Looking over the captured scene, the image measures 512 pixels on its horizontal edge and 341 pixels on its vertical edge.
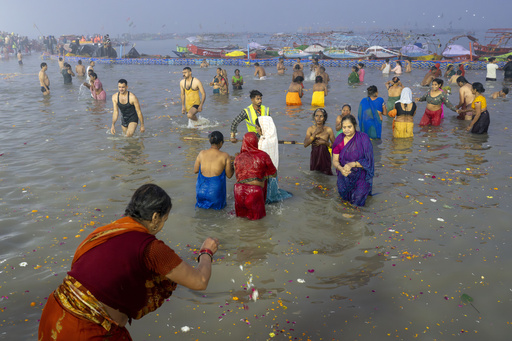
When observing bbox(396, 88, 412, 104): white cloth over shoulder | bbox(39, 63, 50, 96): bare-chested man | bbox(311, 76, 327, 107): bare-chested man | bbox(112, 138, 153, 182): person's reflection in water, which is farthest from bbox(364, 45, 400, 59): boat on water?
bbox(112, 138, 153, 182): person's reflection in water

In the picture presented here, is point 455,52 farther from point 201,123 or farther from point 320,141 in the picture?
point 320,141

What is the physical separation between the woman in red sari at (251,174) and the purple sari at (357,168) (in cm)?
121

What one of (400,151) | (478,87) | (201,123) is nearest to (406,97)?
(400,151)

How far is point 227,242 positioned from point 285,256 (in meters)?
0.83

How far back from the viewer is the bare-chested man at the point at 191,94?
10703mm

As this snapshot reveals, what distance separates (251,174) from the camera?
5.72m

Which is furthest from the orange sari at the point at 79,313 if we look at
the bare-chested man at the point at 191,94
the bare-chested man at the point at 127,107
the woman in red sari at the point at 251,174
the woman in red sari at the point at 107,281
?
the bare-chested man at the point at 191,94

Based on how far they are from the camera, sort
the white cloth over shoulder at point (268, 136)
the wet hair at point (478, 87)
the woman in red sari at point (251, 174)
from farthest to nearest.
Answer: the wet hair at point (478, 87) < the white cloth over shoulder at point (268, 136) < the woman in red sari at point (251, 174)

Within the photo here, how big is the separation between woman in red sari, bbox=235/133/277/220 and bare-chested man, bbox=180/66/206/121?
5.29 metres

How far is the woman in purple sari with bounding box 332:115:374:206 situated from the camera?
20.1 feet

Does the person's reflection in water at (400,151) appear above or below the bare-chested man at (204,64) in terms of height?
below

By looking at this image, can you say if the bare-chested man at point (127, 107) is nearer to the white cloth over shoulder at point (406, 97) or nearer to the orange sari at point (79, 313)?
the white cloth over shoulder at point (406, 97)

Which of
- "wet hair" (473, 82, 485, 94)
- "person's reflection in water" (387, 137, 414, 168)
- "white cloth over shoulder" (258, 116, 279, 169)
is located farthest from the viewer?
"wet hair" (473, 82, 485, 94)

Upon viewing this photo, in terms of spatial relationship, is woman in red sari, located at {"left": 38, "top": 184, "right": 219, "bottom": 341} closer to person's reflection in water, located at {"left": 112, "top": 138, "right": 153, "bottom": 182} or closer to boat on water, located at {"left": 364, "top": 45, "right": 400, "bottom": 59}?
person's reflection in water, located at {"left": 112, "top": 138, "right": 153, "bottom": 182}
